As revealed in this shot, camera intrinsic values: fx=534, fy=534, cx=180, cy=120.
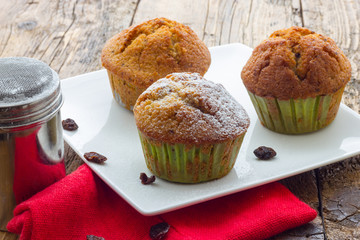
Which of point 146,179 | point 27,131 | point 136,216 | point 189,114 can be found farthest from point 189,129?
point 27,131

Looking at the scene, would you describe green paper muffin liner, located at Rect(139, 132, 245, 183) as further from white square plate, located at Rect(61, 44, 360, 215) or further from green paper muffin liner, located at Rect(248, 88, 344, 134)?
green paper muffin liner, located at Rect(248, 88, 344, 134)

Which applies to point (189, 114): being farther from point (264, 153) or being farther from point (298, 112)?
point (298, 112)

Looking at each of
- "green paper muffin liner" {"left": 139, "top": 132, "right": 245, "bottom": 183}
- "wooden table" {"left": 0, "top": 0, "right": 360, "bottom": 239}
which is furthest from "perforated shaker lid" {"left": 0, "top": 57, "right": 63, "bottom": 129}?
"wooden table" {"left": 0, "top": 0, "right": 360, "bottom": 239}

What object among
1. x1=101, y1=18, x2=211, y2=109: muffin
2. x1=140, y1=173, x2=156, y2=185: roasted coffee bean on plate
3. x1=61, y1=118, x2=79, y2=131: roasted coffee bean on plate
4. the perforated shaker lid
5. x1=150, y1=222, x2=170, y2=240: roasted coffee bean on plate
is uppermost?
the perforated shaker lid

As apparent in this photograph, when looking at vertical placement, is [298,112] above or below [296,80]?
below

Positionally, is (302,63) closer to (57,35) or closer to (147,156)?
(147,156)

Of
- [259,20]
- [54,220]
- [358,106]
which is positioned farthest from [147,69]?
[259,20]

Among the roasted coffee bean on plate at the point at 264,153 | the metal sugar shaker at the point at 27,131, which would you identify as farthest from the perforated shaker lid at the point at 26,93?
the roasted coffee bean on plate at the point at 264,153
